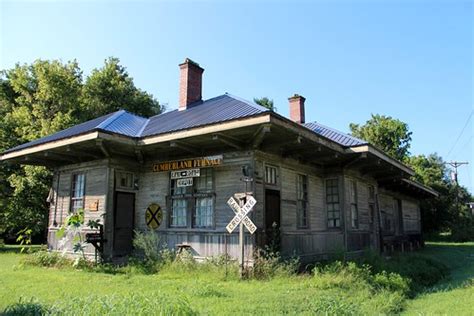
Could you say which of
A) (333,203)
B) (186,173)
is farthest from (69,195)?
(333,203)

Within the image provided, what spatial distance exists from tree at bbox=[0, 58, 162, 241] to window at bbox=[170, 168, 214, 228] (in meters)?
11.6

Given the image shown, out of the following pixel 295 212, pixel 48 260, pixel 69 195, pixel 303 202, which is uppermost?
pixel 69 195

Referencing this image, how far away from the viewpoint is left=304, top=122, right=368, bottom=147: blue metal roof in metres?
13.5

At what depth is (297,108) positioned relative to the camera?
18125 mm

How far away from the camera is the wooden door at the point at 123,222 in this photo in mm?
12594

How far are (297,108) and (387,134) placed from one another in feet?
102

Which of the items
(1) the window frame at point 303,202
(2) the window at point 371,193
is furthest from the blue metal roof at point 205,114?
(2) the window at point 371,193

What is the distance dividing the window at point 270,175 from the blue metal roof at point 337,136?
5.78 ft

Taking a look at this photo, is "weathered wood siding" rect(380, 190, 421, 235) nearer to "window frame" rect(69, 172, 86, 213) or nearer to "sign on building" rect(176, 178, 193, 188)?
"sign on building" rect(176, 178, 193, 188)

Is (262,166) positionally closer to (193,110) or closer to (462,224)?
(193,110)

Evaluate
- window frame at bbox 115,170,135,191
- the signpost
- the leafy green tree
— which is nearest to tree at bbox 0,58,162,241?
the leafy green tree

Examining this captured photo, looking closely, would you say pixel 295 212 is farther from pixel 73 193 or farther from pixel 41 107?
pixel 41 107

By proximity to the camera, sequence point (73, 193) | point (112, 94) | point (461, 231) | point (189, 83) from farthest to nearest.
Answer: point (461, 231), point (112, 94), point (189, 83), point (73, 193)

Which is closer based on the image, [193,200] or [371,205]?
[193,200]
